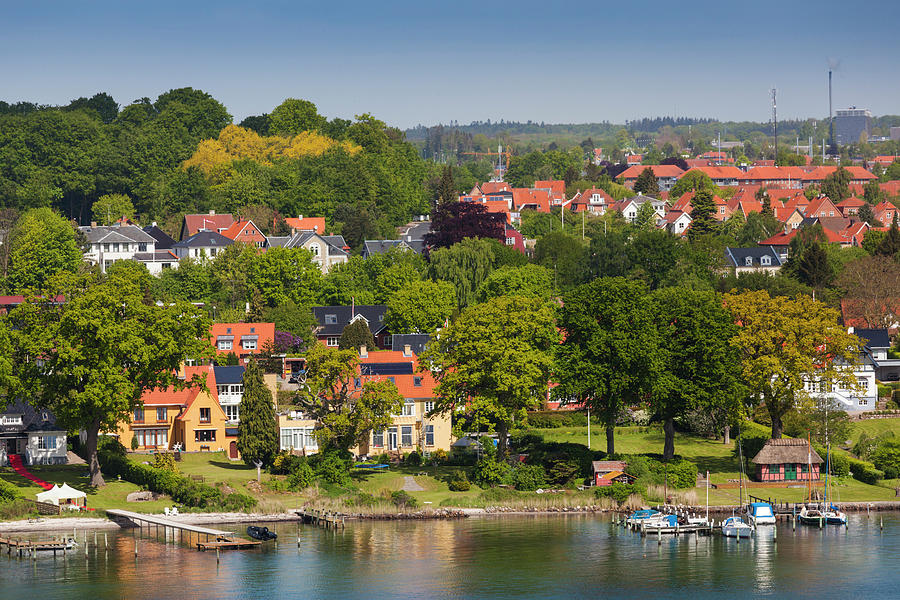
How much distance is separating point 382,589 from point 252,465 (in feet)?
85.6

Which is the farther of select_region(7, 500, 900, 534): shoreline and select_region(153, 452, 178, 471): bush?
select_region(153, 452, 178, 471): bush

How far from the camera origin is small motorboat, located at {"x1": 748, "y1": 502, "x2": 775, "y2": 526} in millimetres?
84000

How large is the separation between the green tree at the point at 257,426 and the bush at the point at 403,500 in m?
9.90

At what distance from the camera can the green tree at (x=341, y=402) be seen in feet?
291

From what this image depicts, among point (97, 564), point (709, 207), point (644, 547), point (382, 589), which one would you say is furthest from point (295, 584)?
point (709, 207)

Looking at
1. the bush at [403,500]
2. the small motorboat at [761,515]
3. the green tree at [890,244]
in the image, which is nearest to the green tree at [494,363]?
the bush at [403,500]

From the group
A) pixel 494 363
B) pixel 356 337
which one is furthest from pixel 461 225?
pixel 494 363

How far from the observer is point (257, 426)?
91688 mm

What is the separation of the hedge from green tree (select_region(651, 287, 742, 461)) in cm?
2772

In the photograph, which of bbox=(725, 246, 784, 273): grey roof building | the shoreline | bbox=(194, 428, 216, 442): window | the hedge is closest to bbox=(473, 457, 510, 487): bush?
the shoreline

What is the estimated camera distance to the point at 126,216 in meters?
196

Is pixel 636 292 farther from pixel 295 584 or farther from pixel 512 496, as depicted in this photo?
pixel 295 584

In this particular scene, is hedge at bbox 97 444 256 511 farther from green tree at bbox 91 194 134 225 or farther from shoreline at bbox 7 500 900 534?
green tree at bbox 91 194 134 225

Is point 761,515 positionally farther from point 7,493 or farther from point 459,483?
point 7,493
